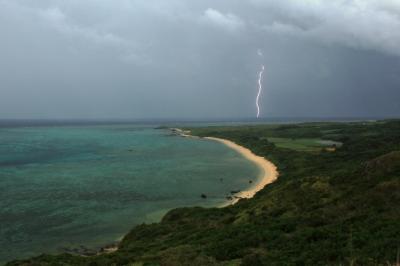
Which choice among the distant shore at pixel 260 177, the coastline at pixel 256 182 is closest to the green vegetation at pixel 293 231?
the coastline at pixel 256 182

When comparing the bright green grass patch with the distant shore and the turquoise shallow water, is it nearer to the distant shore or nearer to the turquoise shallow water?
the distant shore

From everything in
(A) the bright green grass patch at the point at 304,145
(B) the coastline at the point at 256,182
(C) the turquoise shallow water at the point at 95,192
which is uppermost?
(A) the bright green grass patch at the point at 304,145

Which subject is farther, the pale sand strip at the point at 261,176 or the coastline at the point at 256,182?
the pale sand strip at the point at 261,176

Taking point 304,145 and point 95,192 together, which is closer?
point 95,192

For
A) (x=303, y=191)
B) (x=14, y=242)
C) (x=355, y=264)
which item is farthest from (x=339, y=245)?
(x=14, y=242)

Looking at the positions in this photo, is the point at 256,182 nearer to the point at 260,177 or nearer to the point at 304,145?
the point at 260,177

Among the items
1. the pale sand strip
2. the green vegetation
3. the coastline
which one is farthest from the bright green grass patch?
the green vegetation

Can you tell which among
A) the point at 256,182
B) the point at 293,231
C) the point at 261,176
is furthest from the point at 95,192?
the point at 293,231

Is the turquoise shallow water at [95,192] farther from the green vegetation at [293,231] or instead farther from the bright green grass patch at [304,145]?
the bright green grass patch at [304,145]

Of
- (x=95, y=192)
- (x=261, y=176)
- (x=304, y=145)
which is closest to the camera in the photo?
(x=95, y=192)
